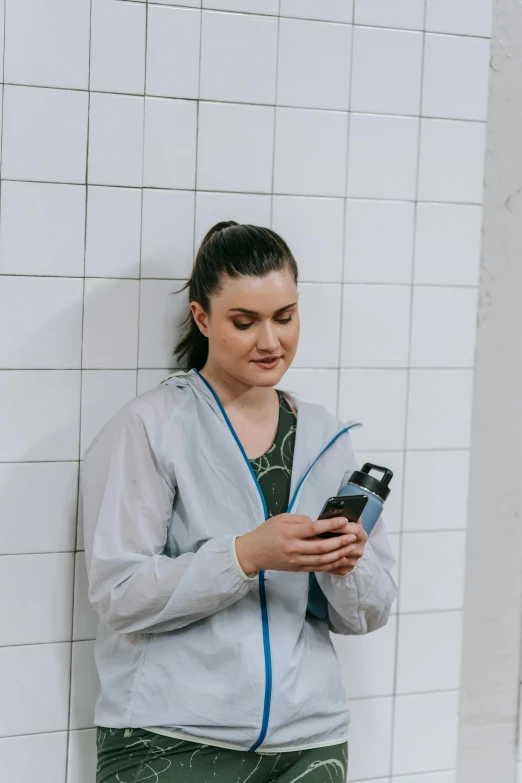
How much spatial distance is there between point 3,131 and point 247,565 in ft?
3.07

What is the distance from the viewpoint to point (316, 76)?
6.63ft

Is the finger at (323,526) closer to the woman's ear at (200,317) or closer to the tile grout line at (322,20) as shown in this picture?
the woman's ear at (200,317)

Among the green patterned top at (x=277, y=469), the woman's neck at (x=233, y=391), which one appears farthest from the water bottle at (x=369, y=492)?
the woman's neck at (x=233, y=391)

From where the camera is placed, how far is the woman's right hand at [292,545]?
1.56 metres

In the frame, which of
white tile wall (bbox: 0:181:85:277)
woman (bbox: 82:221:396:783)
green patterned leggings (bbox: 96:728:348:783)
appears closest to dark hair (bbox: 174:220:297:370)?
woman (bbox: 82:221:396:783)

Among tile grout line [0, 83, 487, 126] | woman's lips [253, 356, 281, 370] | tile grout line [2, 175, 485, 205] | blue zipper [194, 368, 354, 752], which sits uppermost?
tile grout line [0, 83, 487, 126]

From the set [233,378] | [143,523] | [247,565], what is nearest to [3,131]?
[233,378]

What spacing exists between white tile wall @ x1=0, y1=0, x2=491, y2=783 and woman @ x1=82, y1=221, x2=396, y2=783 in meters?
0.21

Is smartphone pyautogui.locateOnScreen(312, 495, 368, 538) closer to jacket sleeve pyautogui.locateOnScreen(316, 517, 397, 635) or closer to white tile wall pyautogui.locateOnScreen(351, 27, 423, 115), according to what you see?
jacket sleeve pyautogui.locateOnScreen(316, 517, 397, 635)

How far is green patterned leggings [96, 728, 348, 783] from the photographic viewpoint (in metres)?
1.67

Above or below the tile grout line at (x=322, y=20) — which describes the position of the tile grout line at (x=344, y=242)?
below

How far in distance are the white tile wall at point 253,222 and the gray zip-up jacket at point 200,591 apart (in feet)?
0.73

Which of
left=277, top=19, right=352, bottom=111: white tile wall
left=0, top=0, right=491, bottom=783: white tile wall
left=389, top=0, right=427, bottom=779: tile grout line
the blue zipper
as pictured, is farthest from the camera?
left=389, top=0, right=427, bottom=779: tile grout line

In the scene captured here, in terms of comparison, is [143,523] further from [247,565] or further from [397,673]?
[397,673]
